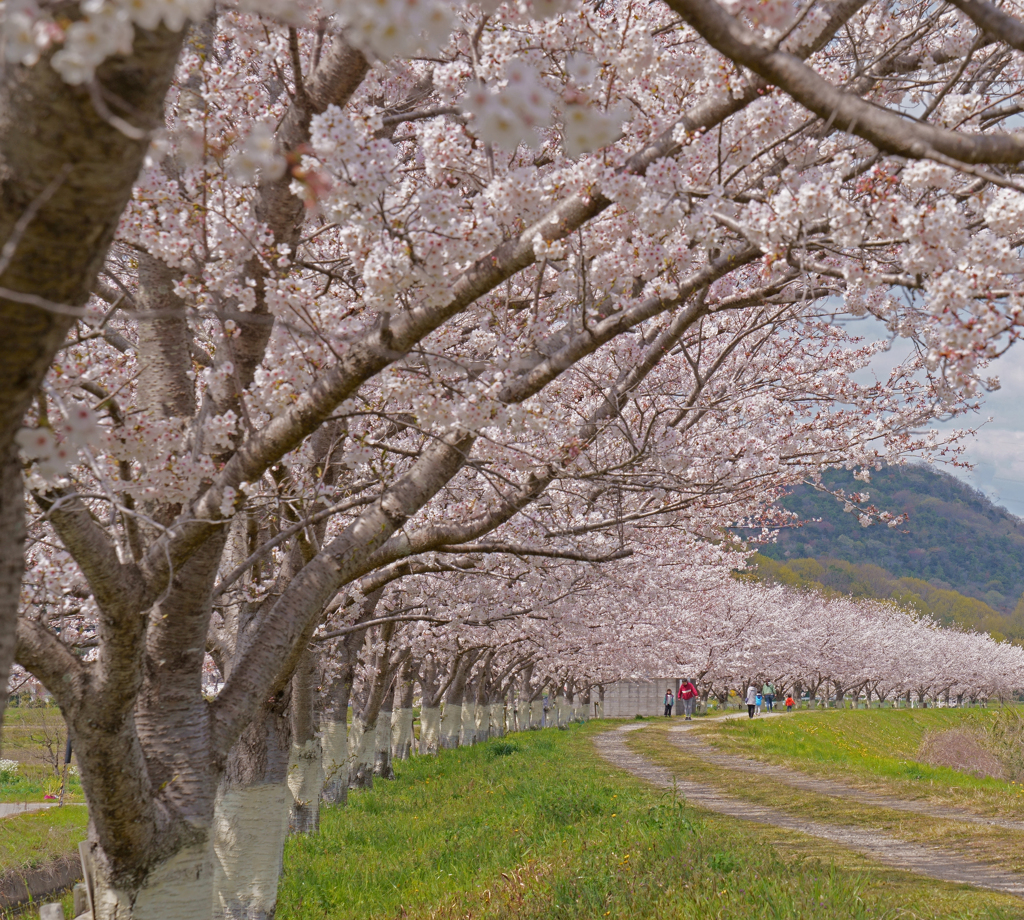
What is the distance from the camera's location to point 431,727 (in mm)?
25016

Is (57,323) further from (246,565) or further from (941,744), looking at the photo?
(941,744)

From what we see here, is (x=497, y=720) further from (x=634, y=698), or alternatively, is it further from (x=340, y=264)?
(x=634, y=698)

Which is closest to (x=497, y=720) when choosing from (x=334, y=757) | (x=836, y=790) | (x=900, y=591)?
(x=836, y=790)

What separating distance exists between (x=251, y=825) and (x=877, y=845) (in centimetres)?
906

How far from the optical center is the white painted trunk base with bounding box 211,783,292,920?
6766 mm

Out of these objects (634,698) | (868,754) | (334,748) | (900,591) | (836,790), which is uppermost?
(900,591)

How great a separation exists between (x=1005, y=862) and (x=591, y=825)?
5.34m

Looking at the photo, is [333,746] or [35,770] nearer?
[333,746]

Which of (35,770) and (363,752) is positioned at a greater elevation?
(363,752)

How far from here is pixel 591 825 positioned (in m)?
10.1

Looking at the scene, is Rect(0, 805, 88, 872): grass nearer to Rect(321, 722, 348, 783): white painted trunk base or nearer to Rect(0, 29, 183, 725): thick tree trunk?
Rect(321, 722, 348, 783): white painted trunk base

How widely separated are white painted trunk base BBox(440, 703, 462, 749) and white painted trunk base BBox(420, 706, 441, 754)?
187 centimetres

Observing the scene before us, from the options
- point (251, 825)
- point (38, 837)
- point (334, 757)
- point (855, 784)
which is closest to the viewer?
point (251, 825)

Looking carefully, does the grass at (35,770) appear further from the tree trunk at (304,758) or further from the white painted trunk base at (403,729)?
the white painted trunk base at (403,729)
